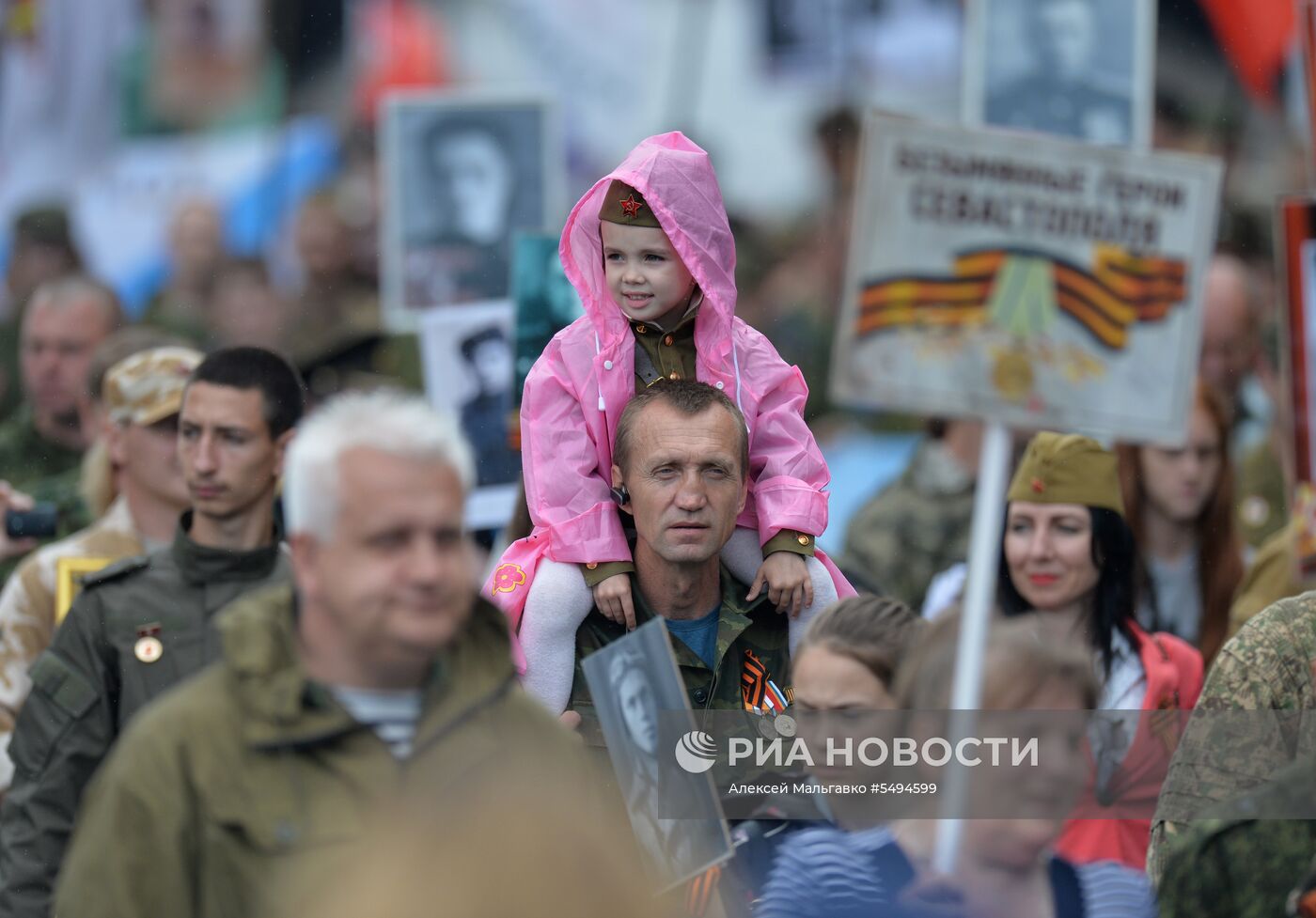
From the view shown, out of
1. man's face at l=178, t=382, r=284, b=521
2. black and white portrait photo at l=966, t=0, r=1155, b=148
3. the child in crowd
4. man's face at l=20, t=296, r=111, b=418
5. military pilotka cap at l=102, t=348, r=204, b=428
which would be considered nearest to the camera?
the child in crowd

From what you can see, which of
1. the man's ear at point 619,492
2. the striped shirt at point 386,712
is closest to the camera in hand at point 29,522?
the man's ear at point 619,492

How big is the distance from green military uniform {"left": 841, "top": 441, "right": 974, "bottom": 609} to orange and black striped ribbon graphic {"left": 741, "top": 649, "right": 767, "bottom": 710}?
118 inches

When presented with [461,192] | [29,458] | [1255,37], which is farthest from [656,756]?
[1255,37]

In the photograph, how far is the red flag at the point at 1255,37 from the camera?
13672 mm

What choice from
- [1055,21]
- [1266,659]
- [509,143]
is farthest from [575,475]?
[509,143]

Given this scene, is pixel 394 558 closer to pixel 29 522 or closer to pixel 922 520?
pixel 29 522

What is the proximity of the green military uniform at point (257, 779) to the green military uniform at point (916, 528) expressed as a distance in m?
4.89

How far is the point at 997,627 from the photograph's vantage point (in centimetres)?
479

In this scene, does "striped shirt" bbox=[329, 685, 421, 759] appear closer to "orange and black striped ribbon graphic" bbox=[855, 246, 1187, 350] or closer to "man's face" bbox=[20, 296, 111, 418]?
"orange and black striped ribbon graphic" bbox=[855, 246, 1187, 350]

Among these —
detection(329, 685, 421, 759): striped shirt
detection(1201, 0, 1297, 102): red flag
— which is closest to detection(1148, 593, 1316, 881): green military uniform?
detection(329, 685, 421, 759): striped shirt

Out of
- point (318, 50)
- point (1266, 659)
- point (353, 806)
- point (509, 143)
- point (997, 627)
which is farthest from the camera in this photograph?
point (318, 50)

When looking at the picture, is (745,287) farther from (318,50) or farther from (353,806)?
(353,806)

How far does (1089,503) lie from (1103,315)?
1.23 metres

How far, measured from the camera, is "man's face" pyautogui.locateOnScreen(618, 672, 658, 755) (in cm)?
452
